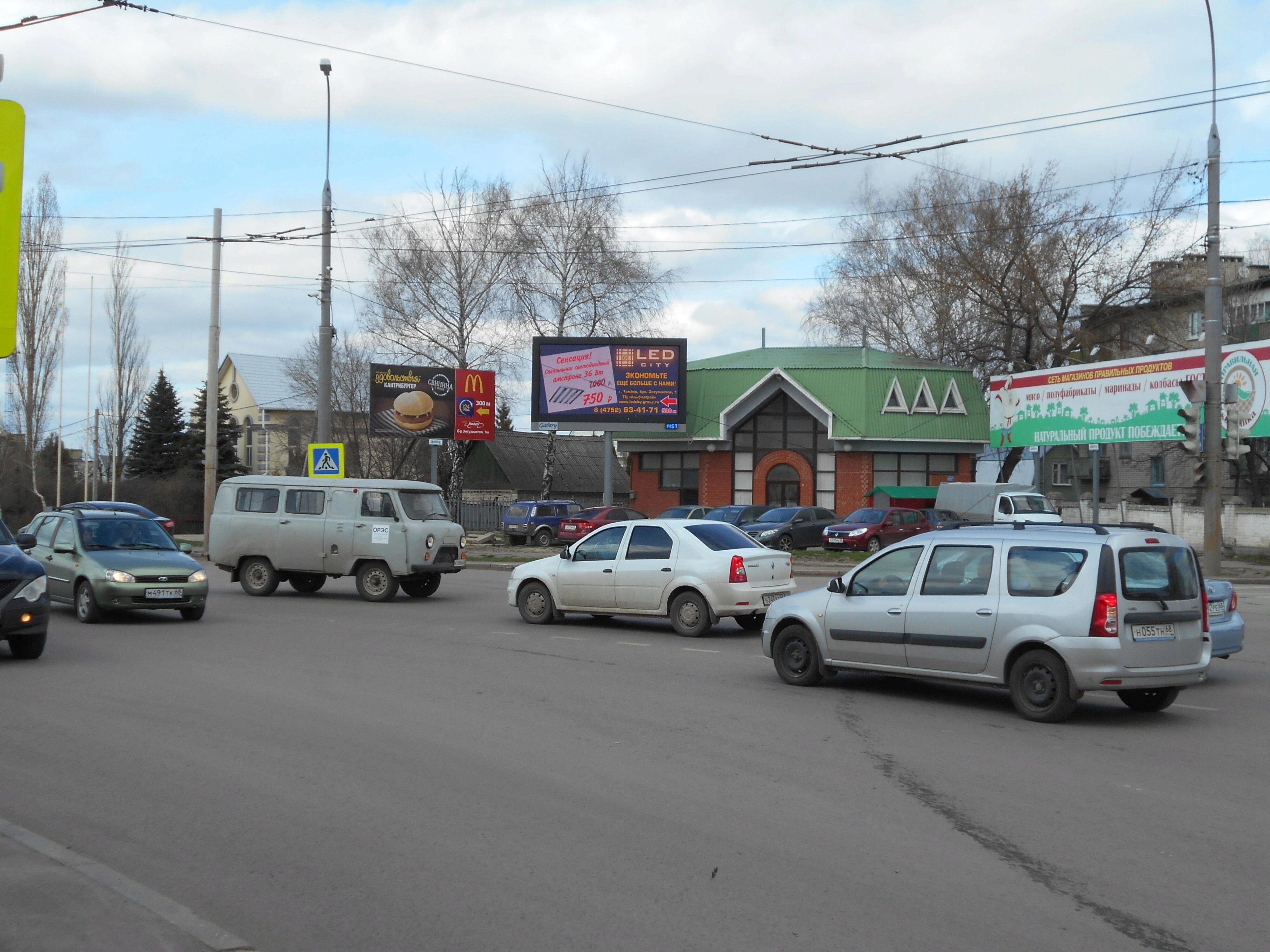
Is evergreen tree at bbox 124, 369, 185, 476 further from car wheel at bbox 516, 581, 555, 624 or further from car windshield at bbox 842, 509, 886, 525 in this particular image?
car wheel at bbox 516, 581, 555, 624

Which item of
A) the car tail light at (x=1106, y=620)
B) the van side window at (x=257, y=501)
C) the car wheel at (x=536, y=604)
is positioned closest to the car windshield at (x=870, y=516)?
the van side window at (x=257, y=501)

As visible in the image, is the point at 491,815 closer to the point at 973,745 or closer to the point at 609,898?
the point at 609,898

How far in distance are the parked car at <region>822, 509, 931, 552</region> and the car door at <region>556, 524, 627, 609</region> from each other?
20.6 metres

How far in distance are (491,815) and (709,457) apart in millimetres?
46339

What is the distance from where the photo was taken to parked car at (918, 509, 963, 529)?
39594mm

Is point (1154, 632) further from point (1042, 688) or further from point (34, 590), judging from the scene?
point (34, 590)

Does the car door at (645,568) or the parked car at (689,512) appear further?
the parked car at (689,512)

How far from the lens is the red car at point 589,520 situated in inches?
1606

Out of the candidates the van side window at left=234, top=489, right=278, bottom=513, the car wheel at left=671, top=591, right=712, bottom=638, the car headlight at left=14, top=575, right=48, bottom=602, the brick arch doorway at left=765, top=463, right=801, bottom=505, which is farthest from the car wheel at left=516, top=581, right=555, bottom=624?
the brick arch doorway at left=765, top=463, right=801, bottom=505

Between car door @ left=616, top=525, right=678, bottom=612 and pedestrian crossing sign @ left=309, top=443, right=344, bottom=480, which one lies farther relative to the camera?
pedestrian crossing sign @ left=309, top=443, right=344, bottom=480

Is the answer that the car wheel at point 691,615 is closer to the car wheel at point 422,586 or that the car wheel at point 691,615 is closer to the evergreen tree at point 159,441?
the car wheel at point 422,586

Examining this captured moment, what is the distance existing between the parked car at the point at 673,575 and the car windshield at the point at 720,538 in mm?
15

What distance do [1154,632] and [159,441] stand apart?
66.6m

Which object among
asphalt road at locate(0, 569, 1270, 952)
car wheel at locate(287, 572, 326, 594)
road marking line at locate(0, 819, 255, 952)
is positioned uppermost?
car wheel at locate(287, 572, 326, 594)
